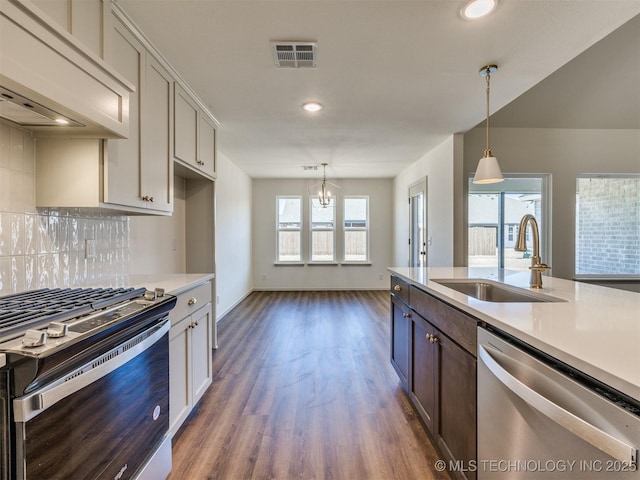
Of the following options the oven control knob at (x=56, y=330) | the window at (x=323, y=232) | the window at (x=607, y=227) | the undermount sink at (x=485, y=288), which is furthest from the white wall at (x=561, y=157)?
the oven control knob at (x=56, y=330)

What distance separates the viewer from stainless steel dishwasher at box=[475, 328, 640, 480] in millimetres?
666

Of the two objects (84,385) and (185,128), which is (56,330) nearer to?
(84,385)

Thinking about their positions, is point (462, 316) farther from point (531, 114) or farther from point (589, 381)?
point (531, 114)

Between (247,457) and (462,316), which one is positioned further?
(247,457)

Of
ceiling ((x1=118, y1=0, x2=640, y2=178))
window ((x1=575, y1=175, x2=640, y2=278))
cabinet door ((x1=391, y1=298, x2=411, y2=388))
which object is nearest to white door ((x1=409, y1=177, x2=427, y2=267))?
ceiling ((x1=118, y1=0, x2=640, y2=178))

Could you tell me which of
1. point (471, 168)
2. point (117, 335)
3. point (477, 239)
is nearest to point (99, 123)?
point (117, 335)

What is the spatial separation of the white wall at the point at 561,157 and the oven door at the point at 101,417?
4.13 metres

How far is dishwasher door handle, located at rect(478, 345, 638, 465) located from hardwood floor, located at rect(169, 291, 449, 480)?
3.14 ft

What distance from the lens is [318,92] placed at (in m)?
2.56

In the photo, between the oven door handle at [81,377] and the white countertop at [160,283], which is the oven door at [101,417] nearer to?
the oven door handle at [81,377]

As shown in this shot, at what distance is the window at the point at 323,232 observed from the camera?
6.73 metres

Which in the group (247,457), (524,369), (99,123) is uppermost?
(99,123)

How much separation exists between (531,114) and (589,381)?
13.9ft

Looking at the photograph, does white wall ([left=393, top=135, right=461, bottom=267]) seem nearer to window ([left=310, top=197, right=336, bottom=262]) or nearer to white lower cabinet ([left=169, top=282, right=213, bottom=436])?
window ([left=310, top=197, right=336, bottom=262])
